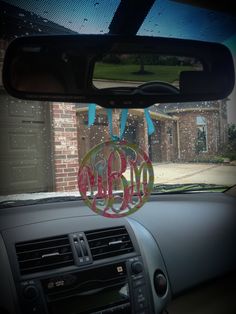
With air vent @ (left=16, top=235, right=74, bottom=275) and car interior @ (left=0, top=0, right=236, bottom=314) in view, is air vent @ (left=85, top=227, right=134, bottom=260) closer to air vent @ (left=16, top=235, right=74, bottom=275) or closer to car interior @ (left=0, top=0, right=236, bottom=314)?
car interior @ (left=0, top=0, right=236, bottom=314)

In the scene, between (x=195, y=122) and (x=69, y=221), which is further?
(x=195, y=122)

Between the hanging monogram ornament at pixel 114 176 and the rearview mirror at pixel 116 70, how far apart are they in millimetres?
229

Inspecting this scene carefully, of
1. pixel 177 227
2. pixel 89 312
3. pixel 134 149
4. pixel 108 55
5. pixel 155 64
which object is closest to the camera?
pixel 89 312

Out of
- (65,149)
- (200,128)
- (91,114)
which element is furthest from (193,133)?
(65,149)

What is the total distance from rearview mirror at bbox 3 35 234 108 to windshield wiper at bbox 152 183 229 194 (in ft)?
1.95

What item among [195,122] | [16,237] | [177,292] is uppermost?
[195,122]

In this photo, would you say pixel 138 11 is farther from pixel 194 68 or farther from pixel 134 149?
pixel 134 149

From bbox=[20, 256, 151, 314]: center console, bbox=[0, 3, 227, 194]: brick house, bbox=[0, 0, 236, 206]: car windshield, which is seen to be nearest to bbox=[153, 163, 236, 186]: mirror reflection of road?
bbox=[0, 0, 236, 206]: car windshield

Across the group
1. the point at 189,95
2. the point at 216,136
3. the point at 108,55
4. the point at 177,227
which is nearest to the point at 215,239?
the point at 177,227

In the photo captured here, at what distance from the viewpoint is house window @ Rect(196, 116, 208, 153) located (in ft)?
7.66

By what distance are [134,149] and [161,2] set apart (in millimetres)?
730

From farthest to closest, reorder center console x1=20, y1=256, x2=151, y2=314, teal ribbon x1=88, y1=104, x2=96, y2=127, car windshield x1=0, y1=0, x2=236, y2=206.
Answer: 1. teal ribbon x1=88, y1=104, x2=96, y2=127
2. car windshield x1=0, y1=0, x2=236, y2=206
3. center console x1=20, y1=256, x2=151, y2=314

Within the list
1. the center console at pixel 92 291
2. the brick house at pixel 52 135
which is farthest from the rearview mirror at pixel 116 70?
the center console at pixel 92 291

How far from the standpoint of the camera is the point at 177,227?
228 centimetres
